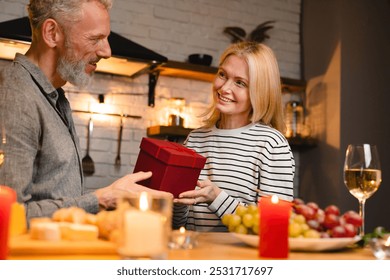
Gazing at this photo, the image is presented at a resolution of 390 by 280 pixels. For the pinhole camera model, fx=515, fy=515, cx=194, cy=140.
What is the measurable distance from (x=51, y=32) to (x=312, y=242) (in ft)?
3.41

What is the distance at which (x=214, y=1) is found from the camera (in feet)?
12.1

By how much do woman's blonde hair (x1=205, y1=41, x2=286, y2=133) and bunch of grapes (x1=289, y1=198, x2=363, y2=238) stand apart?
34.0 inches

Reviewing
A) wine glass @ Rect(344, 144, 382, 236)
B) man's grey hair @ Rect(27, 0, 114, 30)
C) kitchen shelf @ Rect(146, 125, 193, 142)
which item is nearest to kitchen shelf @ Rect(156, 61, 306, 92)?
kitchen shelf @ Rect(146, 125, 193, 142)

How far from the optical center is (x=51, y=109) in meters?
1.46

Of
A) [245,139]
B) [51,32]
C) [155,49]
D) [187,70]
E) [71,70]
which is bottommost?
[245,139]

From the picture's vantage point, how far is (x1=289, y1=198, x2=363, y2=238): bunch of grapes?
1036mm

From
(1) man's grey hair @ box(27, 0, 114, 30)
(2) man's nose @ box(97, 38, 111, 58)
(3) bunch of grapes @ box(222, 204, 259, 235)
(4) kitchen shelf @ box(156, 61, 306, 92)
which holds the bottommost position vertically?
(3) bunch of grapes @ box(222, 204, 259, 235)

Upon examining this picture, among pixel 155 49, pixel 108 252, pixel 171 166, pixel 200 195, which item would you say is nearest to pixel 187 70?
pixel 155 49

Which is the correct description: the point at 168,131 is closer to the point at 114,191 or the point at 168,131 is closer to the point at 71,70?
the point at 71,70

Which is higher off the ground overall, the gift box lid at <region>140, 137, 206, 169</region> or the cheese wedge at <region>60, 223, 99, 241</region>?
the gift box lid at <region>140, 137, 206, 169</region>

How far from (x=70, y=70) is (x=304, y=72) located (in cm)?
265

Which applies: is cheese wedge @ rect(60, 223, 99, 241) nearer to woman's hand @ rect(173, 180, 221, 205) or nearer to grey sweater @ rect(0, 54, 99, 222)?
grey sweater @ rect(0, 54, 99, 222)

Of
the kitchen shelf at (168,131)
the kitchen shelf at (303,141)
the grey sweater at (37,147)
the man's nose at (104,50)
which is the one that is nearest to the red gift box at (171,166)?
the grey sweater at (37,147)
